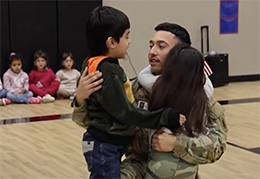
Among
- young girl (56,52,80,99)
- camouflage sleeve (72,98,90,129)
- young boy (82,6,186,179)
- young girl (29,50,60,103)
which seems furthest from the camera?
young girl (56,52,80,99)

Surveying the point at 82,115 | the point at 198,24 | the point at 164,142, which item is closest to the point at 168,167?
the point at 164,142

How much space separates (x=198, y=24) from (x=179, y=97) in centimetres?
753

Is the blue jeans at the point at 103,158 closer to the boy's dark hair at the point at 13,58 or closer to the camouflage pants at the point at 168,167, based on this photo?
the camouflage pants at the point at 168,167

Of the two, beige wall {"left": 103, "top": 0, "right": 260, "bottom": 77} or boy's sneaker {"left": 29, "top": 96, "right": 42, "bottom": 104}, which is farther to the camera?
beige wall {"left": 103, "top": 0, "right": 260, "bottom": 77}

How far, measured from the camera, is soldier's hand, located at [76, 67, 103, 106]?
9.01 feet

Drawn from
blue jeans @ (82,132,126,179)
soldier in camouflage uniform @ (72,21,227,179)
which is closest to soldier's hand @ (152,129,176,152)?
soldier in camouflage uniform @ (72,21,227,179)

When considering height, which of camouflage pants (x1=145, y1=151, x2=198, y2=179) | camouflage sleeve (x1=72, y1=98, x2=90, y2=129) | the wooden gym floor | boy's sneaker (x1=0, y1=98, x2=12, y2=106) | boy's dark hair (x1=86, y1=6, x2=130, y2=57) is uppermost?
boy's dark hair (x1=86, y1=6, x2=130, y2=57)

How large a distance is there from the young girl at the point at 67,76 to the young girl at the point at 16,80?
1.65 feet

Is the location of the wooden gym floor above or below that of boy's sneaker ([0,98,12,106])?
below

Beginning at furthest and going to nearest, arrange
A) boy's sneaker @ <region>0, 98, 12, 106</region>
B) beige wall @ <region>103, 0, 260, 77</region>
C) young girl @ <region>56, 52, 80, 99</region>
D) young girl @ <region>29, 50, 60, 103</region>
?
beige wall @ <region>103, 0, 260, 77</region>, young girl @ <region>56, 52, 80, 99</region>, young girl @ <region>29, 50, 60, 103</region>, boy's sneaker @ <region>0, 98, 12, 106</region>

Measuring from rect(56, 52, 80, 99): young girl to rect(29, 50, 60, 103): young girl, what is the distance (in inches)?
4.3

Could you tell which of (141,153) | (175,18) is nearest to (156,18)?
(175,18)

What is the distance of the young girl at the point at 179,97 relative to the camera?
277 centimetres

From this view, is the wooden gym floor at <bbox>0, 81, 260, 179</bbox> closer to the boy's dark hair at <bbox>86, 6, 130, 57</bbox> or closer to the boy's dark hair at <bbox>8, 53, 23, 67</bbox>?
the boy's dark hair at <bbox>8, 53, 23, 67</bbox>
